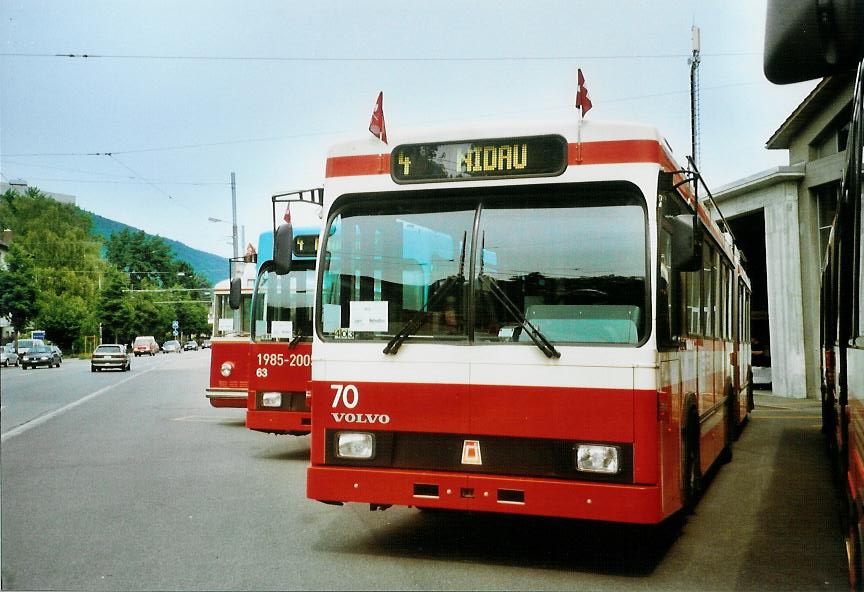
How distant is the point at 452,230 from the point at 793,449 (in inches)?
369

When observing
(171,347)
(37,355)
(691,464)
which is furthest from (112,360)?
(171,347)

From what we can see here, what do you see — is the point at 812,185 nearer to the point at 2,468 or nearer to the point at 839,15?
the point at 2,468

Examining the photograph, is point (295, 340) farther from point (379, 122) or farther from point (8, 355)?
point (8, 355)

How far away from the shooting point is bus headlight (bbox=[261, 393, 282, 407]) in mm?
11203

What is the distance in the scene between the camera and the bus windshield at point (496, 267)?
559 cm

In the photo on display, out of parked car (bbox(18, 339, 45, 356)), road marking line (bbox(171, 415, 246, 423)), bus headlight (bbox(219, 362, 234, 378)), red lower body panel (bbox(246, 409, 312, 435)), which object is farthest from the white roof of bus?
road marking line (bbox(171, 415, 246, 423))

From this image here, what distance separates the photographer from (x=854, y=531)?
4.75m

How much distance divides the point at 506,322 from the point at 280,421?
20.2 ft

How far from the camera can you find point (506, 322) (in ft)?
18.8

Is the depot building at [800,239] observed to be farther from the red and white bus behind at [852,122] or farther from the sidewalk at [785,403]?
the red and white bus behind at [852,122]

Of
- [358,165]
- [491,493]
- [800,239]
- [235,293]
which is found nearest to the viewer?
[491,493]

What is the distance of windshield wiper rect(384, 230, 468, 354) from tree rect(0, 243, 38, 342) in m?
2.29

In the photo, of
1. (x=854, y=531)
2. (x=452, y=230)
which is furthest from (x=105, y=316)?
(x=854, y=531)

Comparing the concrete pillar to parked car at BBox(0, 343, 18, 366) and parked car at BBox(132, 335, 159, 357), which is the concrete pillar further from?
parked car at BBox(132, 335, 159, 357)
